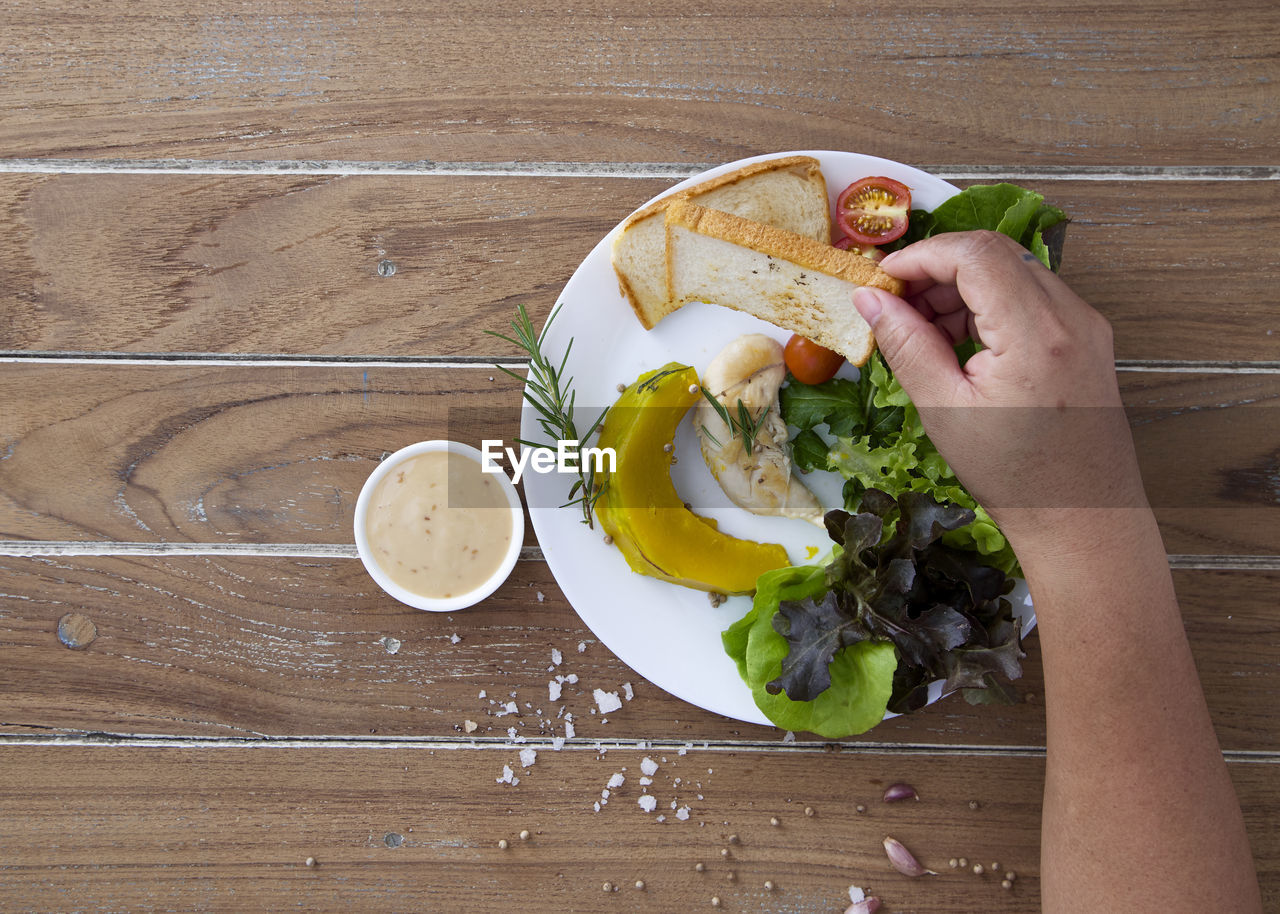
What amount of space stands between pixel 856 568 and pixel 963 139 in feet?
2.82

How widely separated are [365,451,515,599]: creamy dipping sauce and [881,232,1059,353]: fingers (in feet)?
2.72

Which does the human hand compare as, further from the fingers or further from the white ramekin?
the white ramekin

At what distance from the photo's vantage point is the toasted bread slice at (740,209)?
145 cm

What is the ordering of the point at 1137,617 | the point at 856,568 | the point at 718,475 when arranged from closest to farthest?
the point at 1137,617, the point at 856,568, the point at 718,475

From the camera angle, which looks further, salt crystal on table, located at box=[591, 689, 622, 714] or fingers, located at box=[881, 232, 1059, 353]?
salt crystal on table, located at box=[591, 689, 622, 714]

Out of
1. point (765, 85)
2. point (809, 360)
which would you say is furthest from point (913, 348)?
point (765, 85)

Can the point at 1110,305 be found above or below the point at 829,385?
above

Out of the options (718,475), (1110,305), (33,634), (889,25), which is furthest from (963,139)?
(33,634)

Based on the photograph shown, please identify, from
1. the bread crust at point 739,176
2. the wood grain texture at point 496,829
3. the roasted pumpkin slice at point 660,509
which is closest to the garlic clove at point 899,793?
the wood grain texture at point 496,829

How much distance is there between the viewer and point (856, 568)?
4.56 feet

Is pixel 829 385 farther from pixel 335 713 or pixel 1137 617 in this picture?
pixel 335 713

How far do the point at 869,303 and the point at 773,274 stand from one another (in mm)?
211

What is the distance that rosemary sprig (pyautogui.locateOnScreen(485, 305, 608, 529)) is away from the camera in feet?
4.73

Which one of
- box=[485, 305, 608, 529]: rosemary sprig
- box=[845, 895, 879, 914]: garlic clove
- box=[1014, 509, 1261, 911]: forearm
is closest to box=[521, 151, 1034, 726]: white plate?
box=[485, 305, 608, 529]: rosemary sprig
